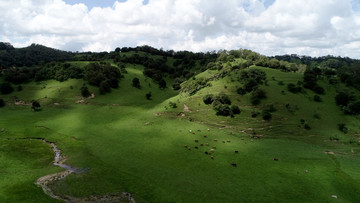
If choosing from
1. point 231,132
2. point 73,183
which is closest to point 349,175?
point 231,132

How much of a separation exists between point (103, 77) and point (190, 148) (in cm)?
7935

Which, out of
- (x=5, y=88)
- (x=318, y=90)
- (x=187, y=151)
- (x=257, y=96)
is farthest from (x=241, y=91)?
(x=5, y=88)

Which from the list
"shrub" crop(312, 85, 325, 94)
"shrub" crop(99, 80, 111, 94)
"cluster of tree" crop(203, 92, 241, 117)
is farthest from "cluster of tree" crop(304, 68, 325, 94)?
"shrub" crop(99, 80, 111, 94)

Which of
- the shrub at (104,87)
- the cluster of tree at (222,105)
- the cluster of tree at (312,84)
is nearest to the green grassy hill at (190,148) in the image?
the cluster of tree at (222,105)

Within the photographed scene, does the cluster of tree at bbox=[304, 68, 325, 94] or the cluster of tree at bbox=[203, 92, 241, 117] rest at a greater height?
the cluster of tree at bbox=[304, 68, 325, 94]

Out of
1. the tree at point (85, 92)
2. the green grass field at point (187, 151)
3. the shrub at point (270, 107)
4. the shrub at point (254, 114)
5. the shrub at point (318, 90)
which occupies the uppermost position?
the shrub at point (318, 90)

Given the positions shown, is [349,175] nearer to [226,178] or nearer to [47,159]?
[226,178]

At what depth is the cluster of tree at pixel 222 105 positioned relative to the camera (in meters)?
68.5

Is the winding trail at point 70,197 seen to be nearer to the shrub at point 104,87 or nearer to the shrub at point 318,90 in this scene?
the shrub at point 104,87

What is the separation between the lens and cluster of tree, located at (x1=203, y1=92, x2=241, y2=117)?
68500mm

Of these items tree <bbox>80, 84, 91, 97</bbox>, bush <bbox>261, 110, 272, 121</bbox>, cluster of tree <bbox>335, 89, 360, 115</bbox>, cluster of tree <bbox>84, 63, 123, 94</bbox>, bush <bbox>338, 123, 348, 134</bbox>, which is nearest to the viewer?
bush <bbox>338, 123, 348, 134</bbox>

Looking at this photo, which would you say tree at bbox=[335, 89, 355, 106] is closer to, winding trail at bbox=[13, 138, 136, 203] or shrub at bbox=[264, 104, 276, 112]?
shrub at bbox=[264, 104, 276, 112]

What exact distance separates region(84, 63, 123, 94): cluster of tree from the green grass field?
55.9 ft

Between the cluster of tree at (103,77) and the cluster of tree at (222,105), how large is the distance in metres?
54.5
